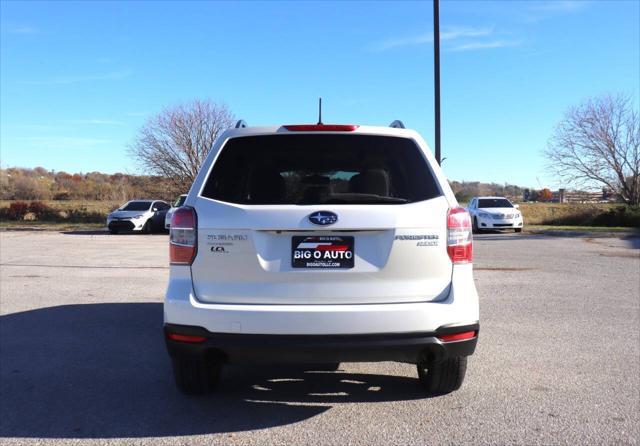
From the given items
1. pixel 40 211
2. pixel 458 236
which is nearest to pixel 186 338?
pixel 458 236

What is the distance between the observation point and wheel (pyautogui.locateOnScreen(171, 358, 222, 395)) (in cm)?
391

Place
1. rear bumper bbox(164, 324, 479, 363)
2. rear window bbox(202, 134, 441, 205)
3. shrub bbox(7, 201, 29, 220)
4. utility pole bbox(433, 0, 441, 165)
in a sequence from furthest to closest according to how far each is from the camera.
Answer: shrub bbox(7, 201, 29, 220) < utility pole bbox(433, 0, 441, 165) < rear window bbox(202, 134, 441, 205) < rear bumper bbox(164, 324, 479, 363)

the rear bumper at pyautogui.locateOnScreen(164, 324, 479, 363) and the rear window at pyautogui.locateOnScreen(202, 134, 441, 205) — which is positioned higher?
the rear window at pyautogui.locateOnScreen(202, 134, 441, 205)

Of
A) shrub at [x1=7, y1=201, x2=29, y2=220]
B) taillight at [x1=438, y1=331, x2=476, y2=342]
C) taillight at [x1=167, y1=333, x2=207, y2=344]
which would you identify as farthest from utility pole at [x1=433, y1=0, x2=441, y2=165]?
shrub at [x1=7, y1=201, x2=29, y2=220]

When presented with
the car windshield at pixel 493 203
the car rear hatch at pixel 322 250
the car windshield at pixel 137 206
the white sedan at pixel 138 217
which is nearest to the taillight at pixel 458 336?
the car rear hatch at pixel 322 250

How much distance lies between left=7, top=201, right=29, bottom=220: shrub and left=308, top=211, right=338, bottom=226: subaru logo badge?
111 feet

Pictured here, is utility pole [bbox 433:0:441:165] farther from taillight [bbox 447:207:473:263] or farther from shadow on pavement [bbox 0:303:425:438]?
taillight [bbox 447:207:473:263]

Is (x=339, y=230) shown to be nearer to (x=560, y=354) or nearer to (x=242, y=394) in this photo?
(x=242, y=394)

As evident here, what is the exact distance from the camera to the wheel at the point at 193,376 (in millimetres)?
3914

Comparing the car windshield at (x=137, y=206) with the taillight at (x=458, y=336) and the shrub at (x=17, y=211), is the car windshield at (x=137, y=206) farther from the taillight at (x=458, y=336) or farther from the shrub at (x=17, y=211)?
the taillight at (x=458, y=336)

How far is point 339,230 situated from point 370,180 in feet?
2.22

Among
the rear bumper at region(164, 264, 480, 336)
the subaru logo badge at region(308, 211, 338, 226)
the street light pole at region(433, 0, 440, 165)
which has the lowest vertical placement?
the rear bumper at region(164, 264, 480, 336)

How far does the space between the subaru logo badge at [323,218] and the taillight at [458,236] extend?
2.45 feet

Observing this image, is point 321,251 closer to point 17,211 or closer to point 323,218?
point 323,218
